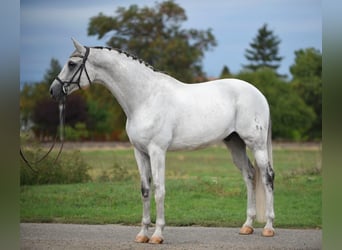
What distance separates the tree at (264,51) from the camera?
40.0m

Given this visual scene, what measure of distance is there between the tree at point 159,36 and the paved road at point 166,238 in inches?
719

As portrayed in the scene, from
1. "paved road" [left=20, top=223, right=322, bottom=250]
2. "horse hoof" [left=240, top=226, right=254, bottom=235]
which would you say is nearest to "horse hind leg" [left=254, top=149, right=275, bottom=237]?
"paved road" [left=20, top=223, right=322, bottom=250]

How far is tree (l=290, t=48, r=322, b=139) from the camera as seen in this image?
2994 cm

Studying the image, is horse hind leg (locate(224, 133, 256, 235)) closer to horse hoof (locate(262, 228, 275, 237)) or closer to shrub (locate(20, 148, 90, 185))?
horse hoof (locate(262, 228, 275, 237))

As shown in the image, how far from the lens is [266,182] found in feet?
23.6

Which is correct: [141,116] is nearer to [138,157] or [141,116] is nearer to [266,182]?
[138,157]

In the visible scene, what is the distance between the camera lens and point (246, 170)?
747cm

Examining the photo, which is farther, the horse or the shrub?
the shrub

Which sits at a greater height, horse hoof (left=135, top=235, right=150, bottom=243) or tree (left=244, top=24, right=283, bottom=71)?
tree (left=244, top=24, right=283, bottom=71)

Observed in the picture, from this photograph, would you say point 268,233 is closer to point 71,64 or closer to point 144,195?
point 144,195

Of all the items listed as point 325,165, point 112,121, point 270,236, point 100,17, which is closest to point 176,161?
point 112,121

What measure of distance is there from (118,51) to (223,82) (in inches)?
56.6

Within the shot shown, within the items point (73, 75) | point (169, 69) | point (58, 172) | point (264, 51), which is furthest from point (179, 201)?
point (264, 51)

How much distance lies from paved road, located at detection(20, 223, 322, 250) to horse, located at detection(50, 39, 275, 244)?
0.91ft
